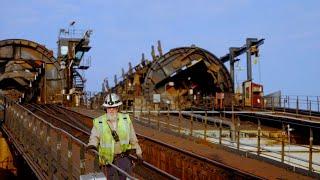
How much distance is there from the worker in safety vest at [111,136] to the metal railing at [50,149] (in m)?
0.29

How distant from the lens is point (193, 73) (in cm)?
4025

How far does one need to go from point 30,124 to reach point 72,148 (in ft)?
23.3

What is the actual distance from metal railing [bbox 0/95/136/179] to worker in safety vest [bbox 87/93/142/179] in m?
0.29

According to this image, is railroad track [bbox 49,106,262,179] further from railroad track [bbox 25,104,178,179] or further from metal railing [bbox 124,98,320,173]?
metal railing [bbox 124,98,320,173]

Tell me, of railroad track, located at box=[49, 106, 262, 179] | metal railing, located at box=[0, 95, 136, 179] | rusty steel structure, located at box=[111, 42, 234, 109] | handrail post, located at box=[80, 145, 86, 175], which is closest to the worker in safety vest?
metal railing, located at box=[0, 95, 136, 179]

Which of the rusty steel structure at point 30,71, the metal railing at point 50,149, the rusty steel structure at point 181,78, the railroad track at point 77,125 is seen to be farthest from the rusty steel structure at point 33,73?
the metal railing at point 50,149

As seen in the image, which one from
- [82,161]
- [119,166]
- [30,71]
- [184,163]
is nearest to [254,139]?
[184,163]

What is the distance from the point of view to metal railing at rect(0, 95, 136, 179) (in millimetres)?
8016

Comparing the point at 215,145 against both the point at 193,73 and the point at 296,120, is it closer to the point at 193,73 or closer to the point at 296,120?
the point at 296,120

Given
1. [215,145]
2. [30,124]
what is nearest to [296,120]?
[215,145]

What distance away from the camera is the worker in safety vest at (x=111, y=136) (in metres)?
6.73

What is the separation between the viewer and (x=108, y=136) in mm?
6773

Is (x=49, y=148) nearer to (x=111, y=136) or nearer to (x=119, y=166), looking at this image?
(x=119, y=166)

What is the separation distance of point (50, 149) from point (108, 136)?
535 cm
